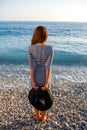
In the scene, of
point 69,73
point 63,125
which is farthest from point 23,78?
point 63,125

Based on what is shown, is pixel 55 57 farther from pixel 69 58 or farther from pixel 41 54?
pixel 41 54

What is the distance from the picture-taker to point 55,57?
19.5 meters

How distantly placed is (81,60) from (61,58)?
177 cm

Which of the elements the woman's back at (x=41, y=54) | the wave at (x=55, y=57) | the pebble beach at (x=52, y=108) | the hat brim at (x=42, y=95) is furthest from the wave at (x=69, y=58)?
the woman's back at (x=41, y=54)

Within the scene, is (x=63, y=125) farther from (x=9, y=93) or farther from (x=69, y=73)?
(x=69, y=73)

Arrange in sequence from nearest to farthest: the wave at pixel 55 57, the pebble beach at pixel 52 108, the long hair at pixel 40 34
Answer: the long hair at pixel 40 34 → the pebble beach at pixel 52 108 → the wave at pixel 55 57

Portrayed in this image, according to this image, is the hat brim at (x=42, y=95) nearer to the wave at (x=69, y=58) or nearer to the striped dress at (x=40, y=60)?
the striped dress at (x=40, y=60)

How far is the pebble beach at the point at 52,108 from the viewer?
233 inches

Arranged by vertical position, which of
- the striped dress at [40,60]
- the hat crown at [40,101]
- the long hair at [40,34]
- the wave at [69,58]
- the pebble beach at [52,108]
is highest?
the long hair at [40,34]

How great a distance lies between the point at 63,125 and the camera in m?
5.95

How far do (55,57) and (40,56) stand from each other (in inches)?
571

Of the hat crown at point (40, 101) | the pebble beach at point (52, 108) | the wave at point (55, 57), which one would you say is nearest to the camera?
the hat crown at point (40, 101)


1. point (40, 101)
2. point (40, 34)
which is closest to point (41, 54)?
point (40, 34)

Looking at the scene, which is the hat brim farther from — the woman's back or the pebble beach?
the pebble beach
